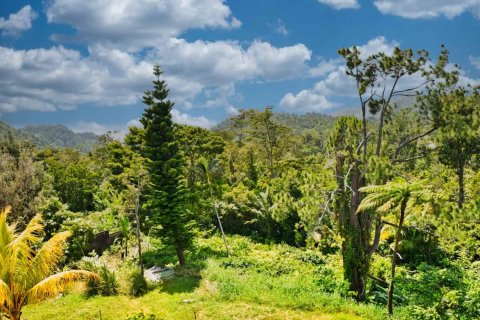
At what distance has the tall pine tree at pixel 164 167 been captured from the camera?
20.5 m

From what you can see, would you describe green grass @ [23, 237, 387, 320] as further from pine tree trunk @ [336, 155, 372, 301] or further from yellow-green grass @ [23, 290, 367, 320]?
pine tree trunk @ [336, 155, 372, 301]

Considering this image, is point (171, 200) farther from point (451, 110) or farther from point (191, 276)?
point (451, 110)

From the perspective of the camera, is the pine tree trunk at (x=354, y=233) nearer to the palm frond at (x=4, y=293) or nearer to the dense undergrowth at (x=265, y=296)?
the dense undergrowth at (x=265, y=296)

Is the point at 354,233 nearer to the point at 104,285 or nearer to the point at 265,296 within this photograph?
the point at 265,296

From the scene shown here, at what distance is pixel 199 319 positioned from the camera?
1395cm

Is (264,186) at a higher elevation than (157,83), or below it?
below

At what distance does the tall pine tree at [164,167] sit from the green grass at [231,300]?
2.20 metres

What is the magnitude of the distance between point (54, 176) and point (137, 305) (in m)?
32.2

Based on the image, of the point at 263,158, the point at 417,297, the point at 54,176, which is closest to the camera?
the point at 417,297

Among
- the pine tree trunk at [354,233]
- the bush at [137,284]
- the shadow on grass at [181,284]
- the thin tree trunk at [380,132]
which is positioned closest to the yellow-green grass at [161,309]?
the bush at [137,284]

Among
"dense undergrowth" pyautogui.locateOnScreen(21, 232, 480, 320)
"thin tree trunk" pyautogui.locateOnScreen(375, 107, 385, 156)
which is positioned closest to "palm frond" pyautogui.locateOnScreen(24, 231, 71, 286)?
"dense undergrowth" pyautogui.locateOnScreen(21, 232, 480, 320)

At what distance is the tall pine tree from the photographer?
20.5 metres

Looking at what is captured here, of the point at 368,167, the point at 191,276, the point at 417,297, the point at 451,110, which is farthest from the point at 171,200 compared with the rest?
the point at 451,110

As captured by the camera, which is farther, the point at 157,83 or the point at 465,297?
the point at 157,83
